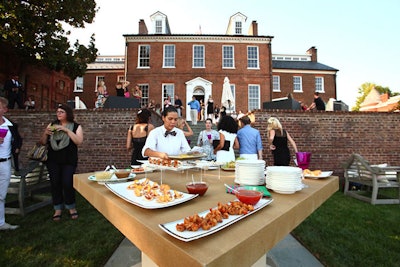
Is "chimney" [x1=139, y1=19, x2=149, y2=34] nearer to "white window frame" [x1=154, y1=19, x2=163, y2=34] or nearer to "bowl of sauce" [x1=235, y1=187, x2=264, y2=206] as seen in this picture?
"white window frame" [x1=154, y1=19, x2=163, y2=34]

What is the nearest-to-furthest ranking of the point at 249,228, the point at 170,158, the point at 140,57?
the point at 249,228, the point at 170,158, the point at 140,57

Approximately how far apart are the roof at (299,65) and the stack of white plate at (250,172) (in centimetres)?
2541

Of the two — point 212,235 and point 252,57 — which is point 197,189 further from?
point 252,57

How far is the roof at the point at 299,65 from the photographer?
24391 millimetres

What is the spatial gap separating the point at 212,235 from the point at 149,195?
58cm

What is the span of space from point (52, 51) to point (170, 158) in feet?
41.9

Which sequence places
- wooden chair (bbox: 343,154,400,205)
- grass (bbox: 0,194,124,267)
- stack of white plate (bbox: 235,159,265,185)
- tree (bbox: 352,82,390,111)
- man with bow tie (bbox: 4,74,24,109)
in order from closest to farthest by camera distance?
stack of white plate (bbox: 235,159,265,185) → grass (bbox: 0,194,124,267) → wooden chair (bbox: 343,154,400,205) → man with bow tie (bbox: 4,74,24,109) → tree (bbox: 352,82,390,111)

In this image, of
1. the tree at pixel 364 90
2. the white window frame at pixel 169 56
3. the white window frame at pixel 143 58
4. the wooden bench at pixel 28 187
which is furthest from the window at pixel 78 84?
the tree at pixel 364 90

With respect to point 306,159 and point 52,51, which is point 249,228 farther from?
point 52,51

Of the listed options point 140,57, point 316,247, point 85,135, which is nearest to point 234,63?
point 140,57

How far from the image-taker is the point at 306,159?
2.07m

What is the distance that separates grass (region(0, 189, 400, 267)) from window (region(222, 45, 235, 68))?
56.9 ft

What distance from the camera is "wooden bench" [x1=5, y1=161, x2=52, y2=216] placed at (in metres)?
3.99

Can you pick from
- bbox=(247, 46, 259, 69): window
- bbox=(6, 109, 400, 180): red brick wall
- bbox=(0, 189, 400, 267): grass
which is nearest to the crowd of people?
bbox=(0, 189, 400, 267): grass
